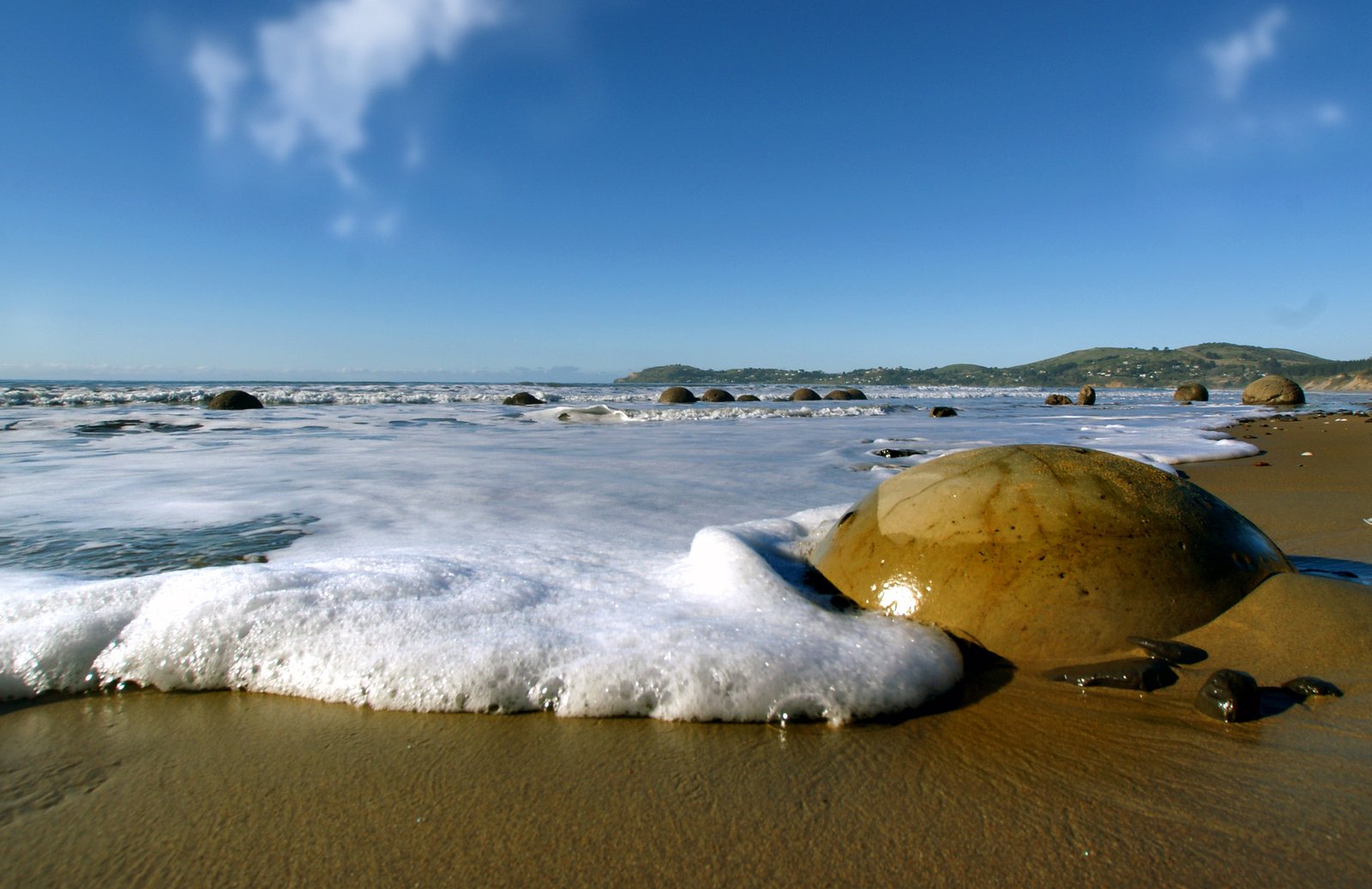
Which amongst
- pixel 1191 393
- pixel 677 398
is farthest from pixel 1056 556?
pixel 1191 393

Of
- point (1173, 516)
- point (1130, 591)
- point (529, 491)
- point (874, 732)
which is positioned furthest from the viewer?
point (529, 491)

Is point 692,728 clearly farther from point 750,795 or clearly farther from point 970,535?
point 970,535

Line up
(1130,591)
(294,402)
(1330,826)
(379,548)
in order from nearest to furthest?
(1330,826)
(1130,591)
(379,548)
(294,402)

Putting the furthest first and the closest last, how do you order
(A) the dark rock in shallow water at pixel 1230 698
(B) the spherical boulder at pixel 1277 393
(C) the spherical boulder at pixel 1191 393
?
1. (C) the spherical boulder at pixel 1191 393
2. (B) the spherical boulder at pixel 1277 393
3. (A) the dark rock in shallow water at pixel 1230 698

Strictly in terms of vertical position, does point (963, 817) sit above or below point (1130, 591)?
below

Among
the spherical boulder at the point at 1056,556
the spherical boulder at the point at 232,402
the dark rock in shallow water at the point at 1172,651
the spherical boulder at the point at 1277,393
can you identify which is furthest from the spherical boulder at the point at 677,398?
the dark rock in shallow water at the point at 1172,651

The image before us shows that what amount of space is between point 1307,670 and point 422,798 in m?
2.37

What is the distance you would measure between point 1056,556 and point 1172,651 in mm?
391

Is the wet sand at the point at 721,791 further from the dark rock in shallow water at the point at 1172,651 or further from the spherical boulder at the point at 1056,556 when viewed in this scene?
the spherical boulder at the point at 1056,556

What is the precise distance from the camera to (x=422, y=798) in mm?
1446

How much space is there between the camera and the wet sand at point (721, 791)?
1.23m

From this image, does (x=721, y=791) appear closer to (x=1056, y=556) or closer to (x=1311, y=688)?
(x=1056, y=556)

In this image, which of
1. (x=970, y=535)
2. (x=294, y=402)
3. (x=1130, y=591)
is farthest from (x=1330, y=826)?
(x=294, y=402)

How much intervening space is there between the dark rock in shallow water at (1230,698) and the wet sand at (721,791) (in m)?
0.03
